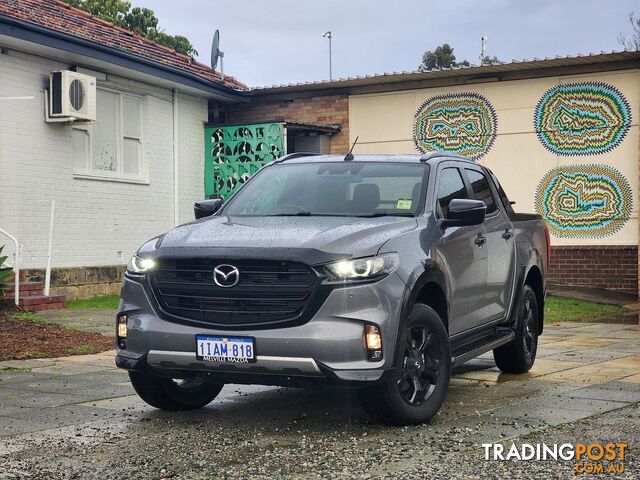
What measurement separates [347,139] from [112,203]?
5.30m

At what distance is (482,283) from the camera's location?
7547 mm

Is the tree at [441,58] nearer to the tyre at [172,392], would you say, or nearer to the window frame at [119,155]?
the window frame at [119,155]

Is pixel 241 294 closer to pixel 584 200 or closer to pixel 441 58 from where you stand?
pixel 584 200

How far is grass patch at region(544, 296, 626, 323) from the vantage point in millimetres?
14570

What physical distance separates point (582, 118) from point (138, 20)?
26.6m

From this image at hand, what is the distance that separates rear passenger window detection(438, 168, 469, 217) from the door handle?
1.18 feet

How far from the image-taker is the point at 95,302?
1545 cm

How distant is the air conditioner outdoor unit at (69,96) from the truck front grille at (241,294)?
9.83 metres

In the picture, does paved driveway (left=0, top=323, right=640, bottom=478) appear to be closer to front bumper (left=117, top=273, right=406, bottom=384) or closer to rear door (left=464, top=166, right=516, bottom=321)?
front bumper (left=117, top=273, right=406, bottom=384)

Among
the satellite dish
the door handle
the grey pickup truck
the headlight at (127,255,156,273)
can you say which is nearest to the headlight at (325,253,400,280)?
the grey pickup truck

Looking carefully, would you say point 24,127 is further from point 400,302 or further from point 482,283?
point 400,302

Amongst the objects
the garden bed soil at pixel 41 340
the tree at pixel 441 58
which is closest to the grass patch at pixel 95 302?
the garden bed soil at pixel 41 340

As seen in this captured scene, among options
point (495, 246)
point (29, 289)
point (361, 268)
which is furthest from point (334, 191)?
point (29, 289)

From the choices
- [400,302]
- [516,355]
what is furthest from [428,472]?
[516,355]
